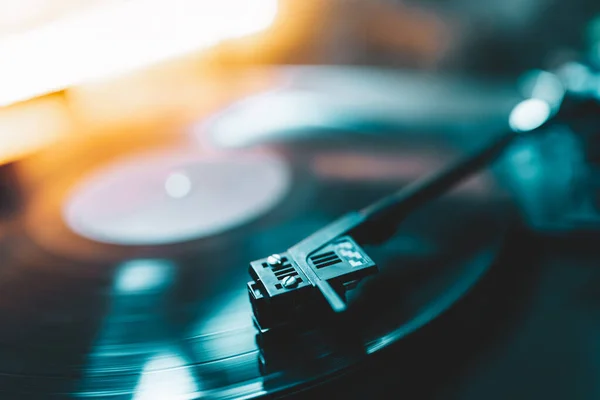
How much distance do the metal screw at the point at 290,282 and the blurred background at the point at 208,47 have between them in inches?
23.9

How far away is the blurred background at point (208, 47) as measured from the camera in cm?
100

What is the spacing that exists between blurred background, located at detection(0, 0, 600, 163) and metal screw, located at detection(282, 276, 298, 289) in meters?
0.61

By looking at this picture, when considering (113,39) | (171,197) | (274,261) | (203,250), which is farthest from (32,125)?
(274,261)

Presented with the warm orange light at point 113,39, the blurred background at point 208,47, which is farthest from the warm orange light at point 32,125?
the warm orange light at point 113,39

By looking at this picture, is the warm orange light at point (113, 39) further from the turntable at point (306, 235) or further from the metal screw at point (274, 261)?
the metal screw at point (274, 261)

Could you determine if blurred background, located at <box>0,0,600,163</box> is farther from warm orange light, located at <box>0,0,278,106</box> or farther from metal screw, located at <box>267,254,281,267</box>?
metal screw, located at <box>267,254,281,267</box>

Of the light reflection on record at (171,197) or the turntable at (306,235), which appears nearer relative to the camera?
the turntable at (306,235)

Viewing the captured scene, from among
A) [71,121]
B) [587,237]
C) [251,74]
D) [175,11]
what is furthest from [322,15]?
[587,237]

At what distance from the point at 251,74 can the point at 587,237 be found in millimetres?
819

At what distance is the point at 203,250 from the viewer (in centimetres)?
71

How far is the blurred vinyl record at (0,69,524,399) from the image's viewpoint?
52 centimetres

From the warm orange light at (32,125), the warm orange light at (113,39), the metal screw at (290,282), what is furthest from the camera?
the warm orange light at (32,125)

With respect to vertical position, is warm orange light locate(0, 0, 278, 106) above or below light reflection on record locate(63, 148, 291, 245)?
above

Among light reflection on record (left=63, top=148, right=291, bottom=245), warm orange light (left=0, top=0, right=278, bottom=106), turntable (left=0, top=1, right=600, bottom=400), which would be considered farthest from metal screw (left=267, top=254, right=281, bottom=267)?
warm orange light (left=0, top=0, right=278, bottom=106)
